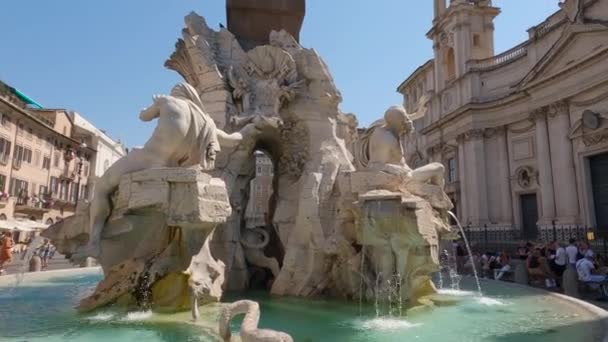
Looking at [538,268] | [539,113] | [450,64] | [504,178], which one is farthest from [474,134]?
[538,268]

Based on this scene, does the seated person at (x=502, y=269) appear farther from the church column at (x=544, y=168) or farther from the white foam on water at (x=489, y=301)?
the church column at (x=544, y=168)

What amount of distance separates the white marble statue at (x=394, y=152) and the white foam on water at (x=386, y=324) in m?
2.15

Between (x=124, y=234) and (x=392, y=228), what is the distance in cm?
334

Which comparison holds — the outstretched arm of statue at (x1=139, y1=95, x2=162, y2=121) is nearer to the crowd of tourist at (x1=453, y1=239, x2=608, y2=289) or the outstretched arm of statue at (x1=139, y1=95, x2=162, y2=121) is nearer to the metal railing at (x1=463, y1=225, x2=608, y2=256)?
the crowd of tourist at (x1=453, y1=239, x2=608, y2=289)

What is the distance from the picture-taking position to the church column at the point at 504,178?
2505 centimetres

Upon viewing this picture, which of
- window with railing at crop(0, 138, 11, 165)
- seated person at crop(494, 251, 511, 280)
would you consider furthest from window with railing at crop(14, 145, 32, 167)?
seated person at crop(494, 251, 511, 280)

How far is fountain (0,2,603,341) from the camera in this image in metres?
4.88

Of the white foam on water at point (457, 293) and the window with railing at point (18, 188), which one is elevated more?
the window with railing at point (18, 188)

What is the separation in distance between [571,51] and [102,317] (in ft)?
76.2

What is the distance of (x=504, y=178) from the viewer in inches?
1000

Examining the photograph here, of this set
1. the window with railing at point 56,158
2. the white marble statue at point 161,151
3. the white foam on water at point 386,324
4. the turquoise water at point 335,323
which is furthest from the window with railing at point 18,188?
the white foam on water at point 386,324

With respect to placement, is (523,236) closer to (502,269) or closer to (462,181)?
(462,181)

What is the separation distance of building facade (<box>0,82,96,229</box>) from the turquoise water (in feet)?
64.2

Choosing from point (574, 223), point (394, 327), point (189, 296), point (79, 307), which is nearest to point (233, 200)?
→ point (189, 296)
